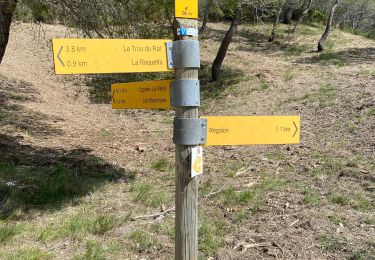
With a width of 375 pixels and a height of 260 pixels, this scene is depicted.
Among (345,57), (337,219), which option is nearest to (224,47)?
(345,57)

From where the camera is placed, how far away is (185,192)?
94.5 inches

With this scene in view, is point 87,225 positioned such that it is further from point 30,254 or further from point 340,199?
point 340,199

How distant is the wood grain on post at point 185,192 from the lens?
91.7 inches

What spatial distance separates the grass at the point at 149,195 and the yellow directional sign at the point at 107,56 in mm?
3099

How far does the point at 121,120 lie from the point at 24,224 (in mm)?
6640

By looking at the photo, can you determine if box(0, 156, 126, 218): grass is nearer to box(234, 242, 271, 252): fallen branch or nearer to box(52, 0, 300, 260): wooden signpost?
box(234, 242, 271, 252): fallen branch

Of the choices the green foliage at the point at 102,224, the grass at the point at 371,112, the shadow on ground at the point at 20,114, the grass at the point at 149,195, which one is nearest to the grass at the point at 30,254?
the green foliage at the point at 102,224

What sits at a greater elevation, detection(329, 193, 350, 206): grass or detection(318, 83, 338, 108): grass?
detection(318, 83, 338, 108): grass

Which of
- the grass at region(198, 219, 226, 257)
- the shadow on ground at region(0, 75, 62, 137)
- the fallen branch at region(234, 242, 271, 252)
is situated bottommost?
the fallen branch at region(234, 242, 271, 252)

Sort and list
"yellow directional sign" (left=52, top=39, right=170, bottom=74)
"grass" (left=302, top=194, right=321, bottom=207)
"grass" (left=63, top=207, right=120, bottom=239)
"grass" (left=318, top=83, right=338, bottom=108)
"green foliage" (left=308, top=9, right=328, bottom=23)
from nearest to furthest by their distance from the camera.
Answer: "yellow directional sign" (left=52, top=39, right=170, bottom=74)
"grass" (left=63, top=207, right=120, bottom=239)
"grass" (left=302, top=194, right=321, bottom=207)
"grass" (left=318, top=83, right=338, bottom=108)
"green foliage" (left=308, top=9, right=328, bottom=23)

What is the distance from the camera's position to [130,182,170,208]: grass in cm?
530

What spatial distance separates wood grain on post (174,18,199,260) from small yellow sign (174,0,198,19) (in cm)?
3

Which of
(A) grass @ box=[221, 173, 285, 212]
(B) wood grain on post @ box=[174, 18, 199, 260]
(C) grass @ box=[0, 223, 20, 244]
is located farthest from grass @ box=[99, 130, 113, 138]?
(B) wood grain on post @ box=[174, 18, 199, 260]

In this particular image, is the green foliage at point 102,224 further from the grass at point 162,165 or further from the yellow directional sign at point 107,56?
the yellow directional sign at point 107,56
